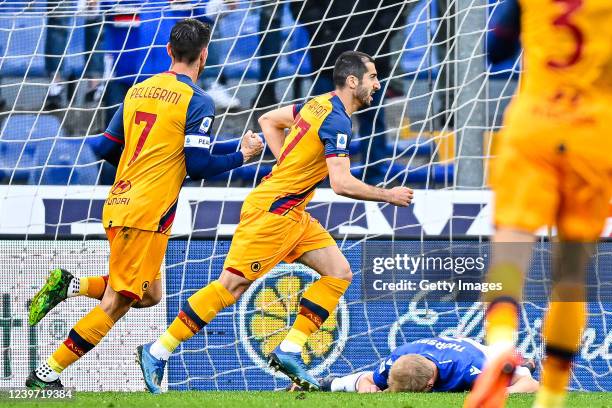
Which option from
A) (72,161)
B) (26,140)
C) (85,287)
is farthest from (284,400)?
(26,140)

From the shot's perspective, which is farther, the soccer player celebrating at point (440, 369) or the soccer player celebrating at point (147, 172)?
the soccer player celebrating at point (440, 369)

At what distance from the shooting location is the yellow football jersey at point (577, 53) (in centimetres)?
356

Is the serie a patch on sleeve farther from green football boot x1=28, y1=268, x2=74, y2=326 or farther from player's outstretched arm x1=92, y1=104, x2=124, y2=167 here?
green football boot x1=28, y1=268, x2=74, y2=326

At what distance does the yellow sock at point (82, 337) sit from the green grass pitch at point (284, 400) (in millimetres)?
218

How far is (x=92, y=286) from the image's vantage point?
627cm

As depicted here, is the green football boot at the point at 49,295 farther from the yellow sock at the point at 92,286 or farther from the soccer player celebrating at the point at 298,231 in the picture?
the soccer player celebrating at the point at 298,231

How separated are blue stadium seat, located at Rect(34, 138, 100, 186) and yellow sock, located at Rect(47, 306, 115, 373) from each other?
2.96 meters

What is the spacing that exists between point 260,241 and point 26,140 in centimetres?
314

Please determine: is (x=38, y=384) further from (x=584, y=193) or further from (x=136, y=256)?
(x=584, y=193)

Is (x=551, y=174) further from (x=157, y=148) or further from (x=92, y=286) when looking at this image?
(x=92, y=286)

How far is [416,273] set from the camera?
25.9 feet

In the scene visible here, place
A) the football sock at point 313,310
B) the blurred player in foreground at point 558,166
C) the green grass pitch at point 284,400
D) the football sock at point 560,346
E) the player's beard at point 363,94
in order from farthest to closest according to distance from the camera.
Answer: the player's beard at point 363,94, the football sock at point 313,310, the green grass pitch at point 284,400, the football sock at point 560,346, the blurred player in foreground at point 558,166

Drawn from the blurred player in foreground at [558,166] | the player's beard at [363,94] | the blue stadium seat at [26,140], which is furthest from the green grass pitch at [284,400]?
the blue stadium seat at [26,140]

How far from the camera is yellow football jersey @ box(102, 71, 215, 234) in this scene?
5.92m
